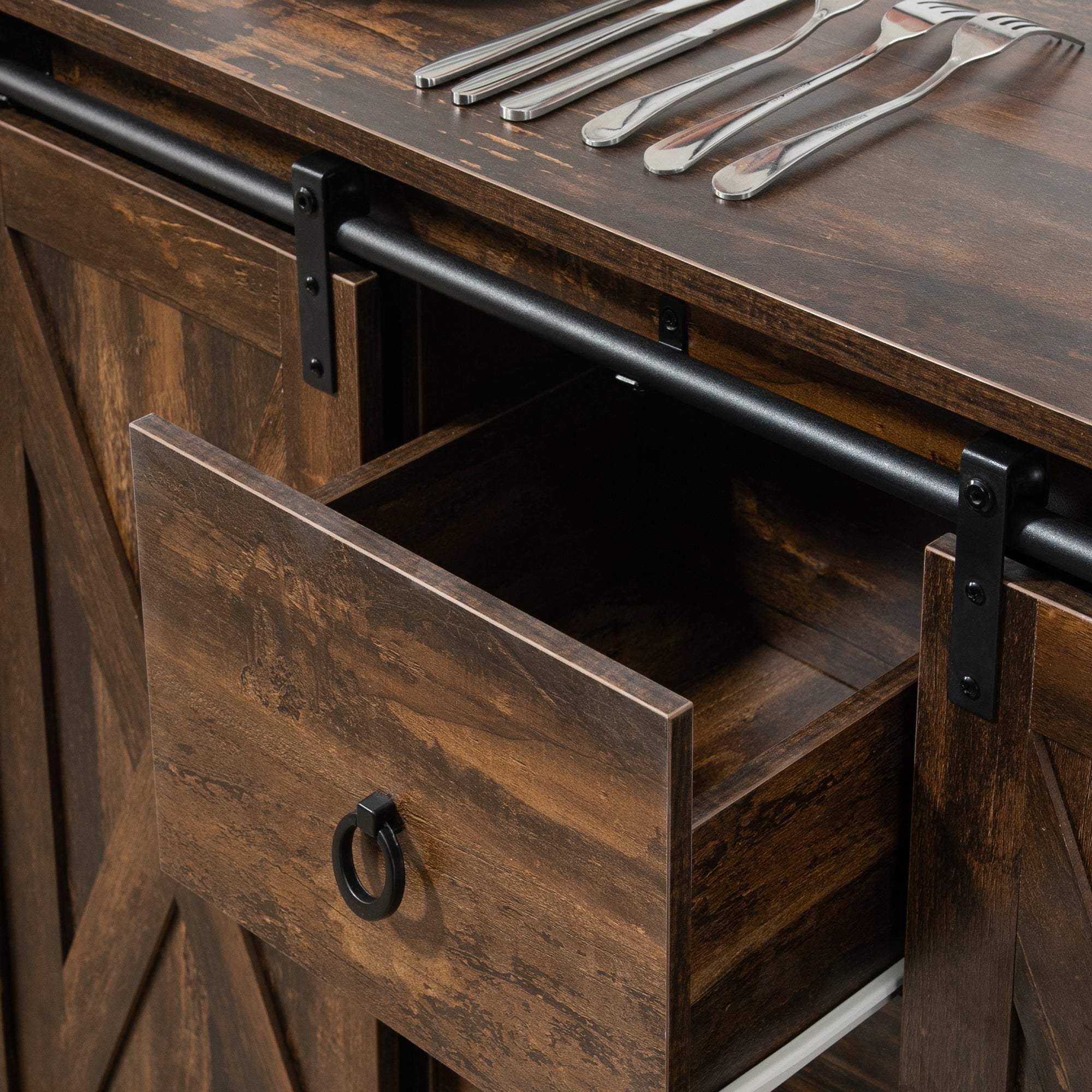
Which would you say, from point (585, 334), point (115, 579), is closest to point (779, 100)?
point (585, 334)

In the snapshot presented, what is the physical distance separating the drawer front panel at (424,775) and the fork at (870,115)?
0.21 metres

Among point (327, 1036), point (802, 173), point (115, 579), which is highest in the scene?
point (802, 173)

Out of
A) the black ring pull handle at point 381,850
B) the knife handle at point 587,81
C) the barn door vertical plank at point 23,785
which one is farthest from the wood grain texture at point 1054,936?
the barn door vertical plank at point 23,785

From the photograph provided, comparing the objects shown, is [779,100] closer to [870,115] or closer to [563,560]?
[870,115]

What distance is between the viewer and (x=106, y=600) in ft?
3.50

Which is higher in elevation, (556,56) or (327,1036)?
(556,56)

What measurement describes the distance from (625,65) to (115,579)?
47 centimetres

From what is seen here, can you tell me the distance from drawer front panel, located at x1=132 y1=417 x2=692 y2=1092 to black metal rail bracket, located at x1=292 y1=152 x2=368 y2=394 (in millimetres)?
131

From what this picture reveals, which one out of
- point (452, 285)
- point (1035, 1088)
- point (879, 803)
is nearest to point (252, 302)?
point (452, 285)

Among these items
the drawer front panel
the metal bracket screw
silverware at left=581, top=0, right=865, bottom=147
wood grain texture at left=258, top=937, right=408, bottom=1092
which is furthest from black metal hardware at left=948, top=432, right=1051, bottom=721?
wood grain texture at left=258, top=937, right=408, bottom=1092

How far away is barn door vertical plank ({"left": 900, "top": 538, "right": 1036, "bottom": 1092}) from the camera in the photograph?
622mm

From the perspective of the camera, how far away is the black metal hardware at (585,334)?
2.02ft

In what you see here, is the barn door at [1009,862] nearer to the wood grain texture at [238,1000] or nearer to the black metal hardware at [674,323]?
the black metal hardware at [674,323]

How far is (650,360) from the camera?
70 centimetres
